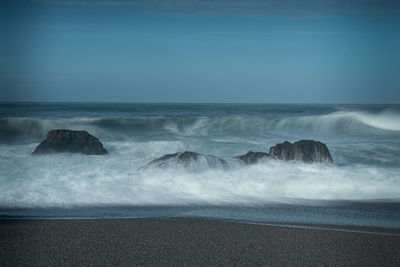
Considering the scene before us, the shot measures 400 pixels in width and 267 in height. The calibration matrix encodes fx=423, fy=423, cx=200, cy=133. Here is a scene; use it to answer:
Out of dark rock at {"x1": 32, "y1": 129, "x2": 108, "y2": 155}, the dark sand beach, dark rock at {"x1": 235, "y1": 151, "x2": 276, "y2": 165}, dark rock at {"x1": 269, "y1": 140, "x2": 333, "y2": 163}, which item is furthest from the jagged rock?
the dark sand beach

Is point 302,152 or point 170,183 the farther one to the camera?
point 302,152

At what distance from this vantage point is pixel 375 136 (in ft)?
31.6

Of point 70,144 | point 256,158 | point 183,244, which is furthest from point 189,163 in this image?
point 183,244

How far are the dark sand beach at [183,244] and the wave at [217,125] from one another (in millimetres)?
6016

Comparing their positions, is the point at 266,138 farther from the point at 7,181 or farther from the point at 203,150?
the point at 7,181

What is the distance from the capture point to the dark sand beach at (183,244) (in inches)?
104

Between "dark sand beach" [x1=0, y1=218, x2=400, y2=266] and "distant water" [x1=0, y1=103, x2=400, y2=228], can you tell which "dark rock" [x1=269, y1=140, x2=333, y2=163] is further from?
"dark sand beach" [x1=0, y1=218, x2=400, y2=266]

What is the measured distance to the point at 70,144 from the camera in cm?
709

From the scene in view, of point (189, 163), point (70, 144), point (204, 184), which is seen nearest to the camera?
point (204, 184)

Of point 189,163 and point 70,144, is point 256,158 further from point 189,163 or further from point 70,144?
point 70,144

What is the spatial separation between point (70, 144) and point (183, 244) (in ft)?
15.2

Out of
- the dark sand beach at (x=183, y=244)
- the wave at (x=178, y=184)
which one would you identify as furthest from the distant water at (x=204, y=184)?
the dark sand beach at (x=183, y=244)

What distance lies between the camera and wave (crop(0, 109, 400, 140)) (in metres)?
10.2

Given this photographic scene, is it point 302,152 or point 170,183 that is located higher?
point 302,152
